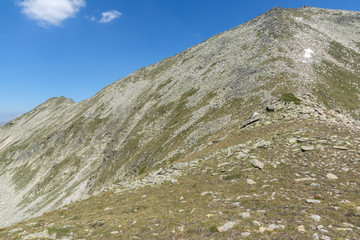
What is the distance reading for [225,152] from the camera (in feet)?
65.5

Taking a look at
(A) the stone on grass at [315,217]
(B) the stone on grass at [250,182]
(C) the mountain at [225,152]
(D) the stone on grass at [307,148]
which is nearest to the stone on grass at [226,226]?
(C) the mountain at [225,152]

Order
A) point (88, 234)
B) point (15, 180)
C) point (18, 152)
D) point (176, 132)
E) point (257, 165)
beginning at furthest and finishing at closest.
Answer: point (18, 152), point (15, 180), point (176, 132), point (257, 165), point (88, 234)

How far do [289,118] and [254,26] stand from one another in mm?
72709

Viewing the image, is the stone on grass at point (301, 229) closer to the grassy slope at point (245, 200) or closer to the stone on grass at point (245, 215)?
the grassy slope at point (245, 200)

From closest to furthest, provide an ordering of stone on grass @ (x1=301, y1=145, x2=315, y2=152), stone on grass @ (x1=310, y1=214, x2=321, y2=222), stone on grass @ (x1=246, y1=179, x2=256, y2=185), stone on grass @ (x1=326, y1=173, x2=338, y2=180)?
stone on grass @ (x1=310, y1=214, x2=321, y2=222) < stone on grass @ (x1=326, y1=173, x2=338, y2=180) < stone on grass @ (x1=246, y1=179, x2=256, y2=185) < stone on grass @ (x1=301, y1=145, x2=315, y2=152)

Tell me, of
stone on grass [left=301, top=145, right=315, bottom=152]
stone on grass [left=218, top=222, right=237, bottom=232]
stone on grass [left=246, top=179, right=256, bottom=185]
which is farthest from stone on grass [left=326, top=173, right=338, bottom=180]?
stone on grass [left=218, top=222, right=237, bottom=232]

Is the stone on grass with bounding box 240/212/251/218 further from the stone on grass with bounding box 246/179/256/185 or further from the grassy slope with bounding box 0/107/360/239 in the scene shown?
the stone on grass with bounding box 246/179/256/185

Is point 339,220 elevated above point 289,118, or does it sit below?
below

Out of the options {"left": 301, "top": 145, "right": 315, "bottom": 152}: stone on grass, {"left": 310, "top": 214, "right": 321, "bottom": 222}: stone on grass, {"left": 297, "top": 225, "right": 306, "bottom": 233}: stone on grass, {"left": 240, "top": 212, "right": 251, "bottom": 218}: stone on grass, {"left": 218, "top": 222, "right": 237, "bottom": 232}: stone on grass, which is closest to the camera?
{"left": 297, "top": 225, "right": 306, "bottom": 233}: stone on grass

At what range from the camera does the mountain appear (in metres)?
10.2

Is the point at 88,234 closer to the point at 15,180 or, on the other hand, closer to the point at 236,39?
the point at 236,39

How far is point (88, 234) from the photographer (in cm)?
1096

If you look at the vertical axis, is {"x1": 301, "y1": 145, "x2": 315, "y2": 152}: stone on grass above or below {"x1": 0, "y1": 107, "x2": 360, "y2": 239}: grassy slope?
above

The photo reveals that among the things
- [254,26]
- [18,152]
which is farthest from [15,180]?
[254,26]
